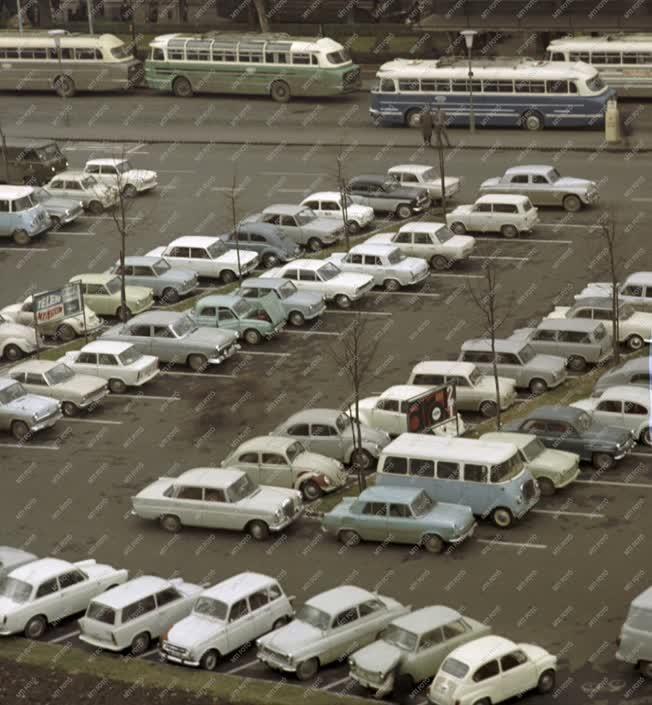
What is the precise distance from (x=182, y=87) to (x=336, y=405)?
36.7m

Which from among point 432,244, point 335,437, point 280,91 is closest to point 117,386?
point 335,437

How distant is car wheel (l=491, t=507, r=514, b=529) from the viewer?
138ft

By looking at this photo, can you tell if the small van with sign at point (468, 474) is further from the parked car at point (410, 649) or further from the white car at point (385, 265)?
the white car at point (385, 265)

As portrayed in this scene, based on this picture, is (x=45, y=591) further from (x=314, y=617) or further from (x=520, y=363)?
(x=520, y=363)

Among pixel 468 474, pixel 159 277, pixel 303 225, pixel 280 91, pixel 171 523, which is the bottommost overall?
pixel 171 523

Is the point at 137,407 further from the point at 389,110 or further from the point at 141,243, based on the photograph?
the point at 389,110

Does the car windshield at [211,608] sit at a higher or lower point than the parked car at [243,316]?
lower

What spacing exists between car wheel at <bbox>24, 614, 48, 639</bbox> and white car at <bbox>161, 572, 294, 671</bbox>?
10.2 feet

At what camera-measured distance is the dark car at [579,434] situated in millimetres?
45031

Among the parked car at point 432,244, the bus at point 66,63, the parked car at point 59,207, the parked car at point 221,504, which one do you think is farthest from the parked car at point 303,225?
the bus at point 66,63

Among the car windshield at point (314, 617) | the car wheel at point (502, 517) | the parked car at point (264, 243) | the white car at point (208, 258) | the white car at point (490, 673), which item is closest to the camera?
the white car at point (490, 673)

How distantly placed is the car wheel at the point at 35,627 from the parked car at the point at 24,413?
1017 cm

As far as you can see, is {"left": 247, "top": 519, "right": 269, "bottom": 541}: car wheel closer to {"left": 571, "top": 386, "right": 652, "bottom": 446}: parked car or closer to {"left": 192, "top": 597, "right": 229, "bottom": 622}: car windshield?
{"left": 192, "top": 597, "right": 229, "bottom": 622}: car windshield

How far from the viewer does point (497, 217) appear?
63.1 metres
